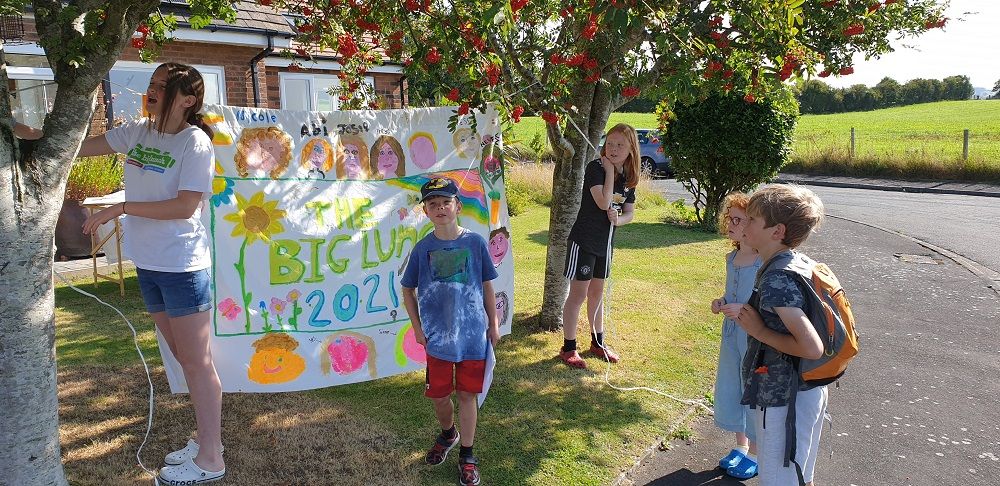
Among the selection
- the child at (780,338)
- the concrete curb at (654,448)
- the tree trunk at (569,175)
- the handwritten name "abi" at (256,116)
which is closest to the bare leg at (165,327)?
the handwritten name "abi" at (256,116)

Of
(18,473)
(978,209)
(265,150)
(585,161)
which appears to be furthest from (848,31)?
(978,209)

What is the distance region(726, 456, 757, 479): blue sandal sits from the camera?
144 inches

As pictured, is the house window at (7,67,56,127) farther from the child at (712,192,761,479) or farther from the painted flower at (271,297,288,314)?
the child at (712,192,761,479)

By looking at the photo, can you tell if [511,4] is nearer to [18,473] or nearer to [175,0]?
[18,473]

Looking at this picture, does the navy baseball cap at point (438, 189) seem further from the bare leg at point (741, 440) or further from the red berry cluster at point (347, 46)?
the red berry cluster at point (347, 46)

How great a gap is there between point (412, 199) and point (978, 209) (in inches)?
568

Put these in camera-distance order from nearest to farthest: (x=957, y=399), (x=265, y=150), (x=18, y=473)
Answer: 1. (x=18, y=473)
2. (x=265, y=150)
3. (x=957, y=399)

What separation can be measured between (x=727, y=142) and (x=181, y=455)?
9.18 metres

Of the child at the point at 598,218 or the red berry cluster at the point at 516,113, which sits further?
the child at the point at 598,218

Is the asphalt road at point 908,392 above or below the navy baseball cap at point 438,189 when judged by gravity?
below

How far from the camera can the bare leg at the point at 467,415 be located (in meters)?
3.44

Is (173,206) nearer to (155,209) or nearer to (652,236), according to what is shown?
(155,209)

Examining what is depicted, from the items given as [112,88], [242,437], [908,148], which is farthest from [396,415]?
[908,148]

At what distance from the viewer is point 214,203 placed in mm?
4121
